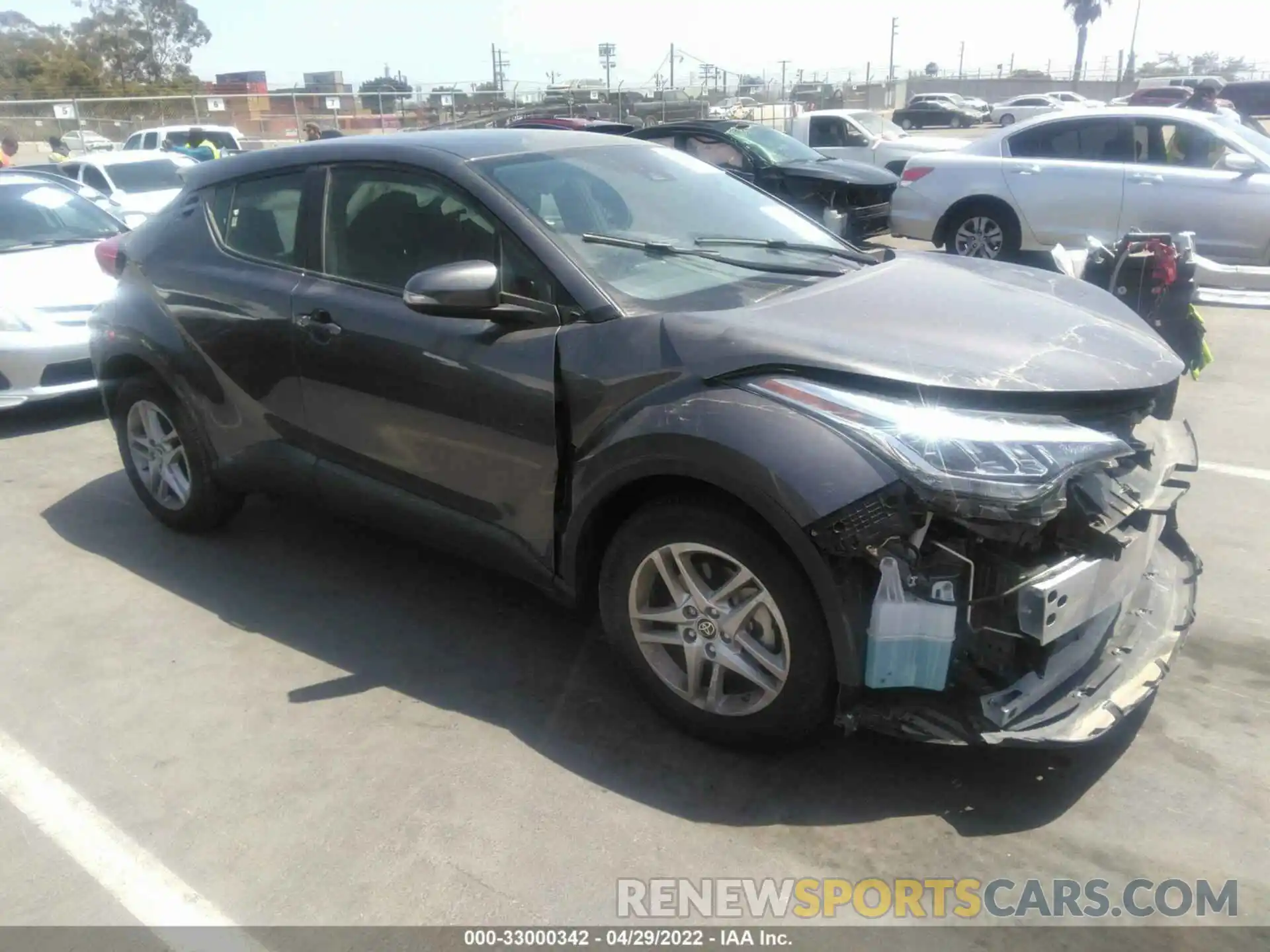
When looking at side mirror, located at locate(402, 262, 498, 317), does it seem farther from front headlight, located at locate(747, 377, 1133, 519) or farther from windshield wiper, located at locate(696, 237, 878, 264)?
front headlight, located at locate(747, 377, 1133, 519)

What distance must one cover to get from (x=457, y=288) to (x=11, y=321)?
4.92 meters

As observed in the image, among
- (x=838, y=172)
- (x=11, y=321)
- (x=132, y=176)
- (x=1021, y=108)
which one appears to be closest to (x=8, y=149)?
(x=132, y=176)

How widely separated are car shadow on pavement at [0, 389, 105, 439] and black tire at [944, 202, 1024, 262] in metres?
7.76

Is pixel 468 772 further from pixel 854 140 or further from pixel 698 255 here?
pixel 854 140

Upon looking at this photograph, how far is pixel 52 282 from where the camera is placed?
6.99 metres

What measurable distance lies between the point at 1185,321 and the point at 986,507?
13.1 feet

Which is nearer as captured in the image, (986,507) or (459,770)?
(986,507)

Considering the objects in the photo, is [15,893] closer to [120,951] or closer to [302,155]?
[120,951]

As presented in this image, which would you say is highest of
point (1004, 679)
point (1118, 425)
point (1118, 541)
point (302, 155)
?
point (302, 155)

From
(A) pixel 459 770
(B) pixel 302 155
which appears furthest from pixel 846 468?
(B) pixel 302 155

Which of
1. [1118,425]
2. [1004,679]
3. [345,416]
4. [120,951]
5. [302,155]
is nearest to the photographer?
[120,951]

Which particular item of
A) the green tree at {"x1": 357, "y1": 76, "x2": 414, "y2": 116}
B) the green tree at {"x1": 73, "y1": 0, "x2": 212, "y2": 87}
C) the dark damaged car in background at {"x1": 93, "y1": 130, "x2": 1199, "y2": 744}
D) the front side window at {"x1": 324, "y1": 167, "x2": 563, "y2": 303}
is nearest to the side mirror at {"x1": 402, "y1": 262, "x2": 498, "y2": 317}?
the dark damaged car in background at {"x1": 93, "y1": 130, "x2": 1199, "y2": 744}

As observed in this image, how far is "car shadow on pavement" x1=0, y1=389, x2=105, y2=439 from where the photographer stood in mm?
6992

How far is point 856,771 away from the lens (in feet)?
10.0
